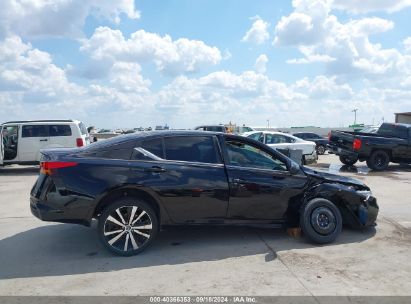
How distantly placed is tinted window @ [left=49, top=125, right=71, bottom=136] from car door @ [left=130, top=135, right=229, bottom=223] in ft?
37.5

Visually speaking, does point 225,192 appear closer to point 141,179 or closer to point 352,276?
point 141,179

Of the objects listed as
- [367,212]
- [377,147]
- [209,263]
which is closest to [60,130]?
[377,147]

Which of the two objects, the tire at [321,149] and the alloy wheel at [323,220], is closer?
the alloy wheel at [323,220]

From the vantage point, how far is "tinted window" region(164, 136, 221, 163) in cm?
595

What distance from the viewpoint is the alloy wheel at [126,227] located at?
5535 mm

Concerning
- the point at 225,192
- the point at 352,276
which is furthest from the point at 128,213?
the point at 352,276

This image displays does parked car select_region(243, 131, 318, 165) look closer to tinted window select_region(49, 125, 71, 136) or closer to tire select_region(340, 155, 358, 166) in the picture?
tire select_region(340, 155, 358, 166)

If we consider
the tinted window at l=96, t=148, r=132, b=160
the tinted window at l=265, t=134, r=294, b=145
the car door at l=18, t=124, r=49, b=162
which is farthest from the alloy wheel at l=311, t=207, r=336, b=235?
the car door at l=18, t=124, r=49, b=162

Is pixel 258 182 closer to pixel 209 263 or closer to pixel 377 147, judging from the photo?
pixel 209 263

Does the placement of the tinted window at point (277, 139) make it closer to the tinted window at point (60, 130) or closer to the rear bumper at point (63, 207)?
the tinted window at point (60, 130)

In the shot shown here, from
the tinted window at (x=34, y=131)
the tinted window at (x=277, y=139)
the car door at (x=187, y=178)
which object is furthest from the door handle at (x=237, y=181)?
the tinted window at (x=34, y=131)

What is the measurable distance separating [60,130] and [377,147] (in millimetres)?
11809

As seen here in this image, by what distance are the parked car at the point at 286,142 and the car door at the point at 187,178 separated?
11.5 meters

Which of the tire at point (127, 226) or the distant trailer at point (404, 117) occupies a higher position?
the distant trailer at point (404, 117)
